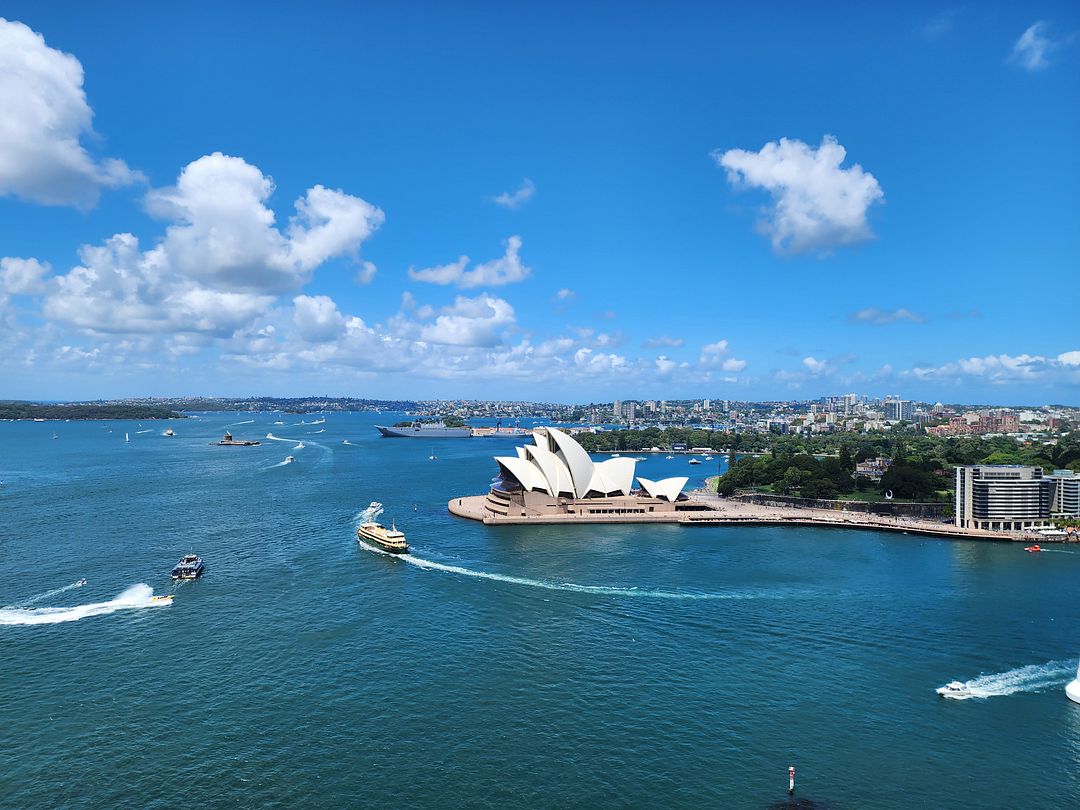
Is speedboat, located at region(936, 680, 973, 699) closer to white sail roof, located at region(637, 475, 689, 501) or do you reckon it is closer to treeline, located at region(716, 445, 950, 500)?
white sail roof, located at region(637, 475, 689, 501)

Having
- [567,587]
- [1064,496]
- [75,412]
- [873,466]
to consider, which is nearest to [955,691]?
[567,587]

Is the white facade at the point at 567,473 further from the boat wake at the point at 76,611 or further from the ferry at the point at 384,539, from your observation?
the boat wake at the point at 76,611

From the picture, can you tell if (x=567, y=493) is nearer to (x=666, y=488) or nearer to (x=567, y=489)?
(x=567, y=489)

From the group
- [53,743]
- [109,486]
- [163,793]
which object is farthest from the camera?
[109,486]

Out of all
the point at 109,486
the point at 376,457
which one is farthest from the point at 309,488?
the point at 376,457

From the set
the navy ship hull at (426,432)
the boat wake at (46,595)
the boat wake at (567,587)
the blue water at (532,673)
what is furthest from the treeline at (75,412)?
the boat wake at (567,587)

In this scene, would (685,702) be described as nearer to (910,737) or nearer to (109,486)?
(910,737)
